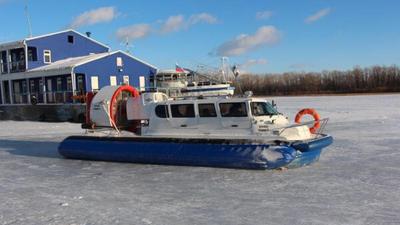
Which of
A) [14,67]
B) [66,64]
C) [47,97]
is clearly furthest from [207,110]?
[14,67]

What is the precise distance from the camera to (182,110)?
40.2 feet

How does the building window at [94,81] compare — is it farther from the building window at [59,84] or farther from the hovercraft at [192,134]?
the hovercraft at [192,134]

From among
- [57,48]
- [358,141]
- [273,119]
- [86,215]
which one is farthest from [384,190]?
[57,48]

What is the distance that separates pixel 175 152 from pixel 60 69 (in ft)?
72.3

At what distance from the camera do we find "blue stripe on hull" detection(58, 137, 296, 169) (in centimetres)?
1024

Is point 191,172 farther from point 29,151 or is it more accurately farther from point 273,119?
point 29,151

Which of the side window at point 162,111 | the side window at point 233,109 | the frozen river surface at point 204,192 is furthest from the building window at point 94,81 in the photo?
the side window at point 233,109

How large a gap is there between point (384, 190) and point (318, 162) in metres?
3.06

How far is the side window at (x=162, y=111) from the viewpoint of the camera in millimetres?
12500

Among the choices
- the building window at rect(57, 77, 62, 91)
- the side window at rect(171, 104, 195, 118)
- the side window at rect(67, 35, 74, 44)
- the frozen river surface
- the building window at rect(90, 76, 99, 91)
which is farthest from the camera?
the side window at rect(67, 35, 74, 44)

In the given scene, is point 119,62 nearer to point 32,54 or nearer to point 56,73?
point 56,73

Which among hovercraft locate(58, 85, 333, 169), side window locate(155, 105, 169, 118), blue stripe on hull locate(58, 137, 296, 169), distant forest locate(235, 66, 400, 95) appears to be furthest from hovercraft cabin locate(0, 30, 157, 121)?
distant forest locate(235, 66, 400, 95)

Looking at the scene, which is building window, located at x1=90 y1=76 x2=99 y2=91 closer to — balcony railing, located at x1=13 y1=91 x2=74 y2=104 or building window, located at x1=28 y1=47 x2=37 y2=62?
balcony railing, located at x1=13 y1=91 x2=74 y2=104

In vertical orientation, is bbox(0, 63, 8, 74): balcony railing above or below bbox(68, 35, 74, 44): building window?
below
